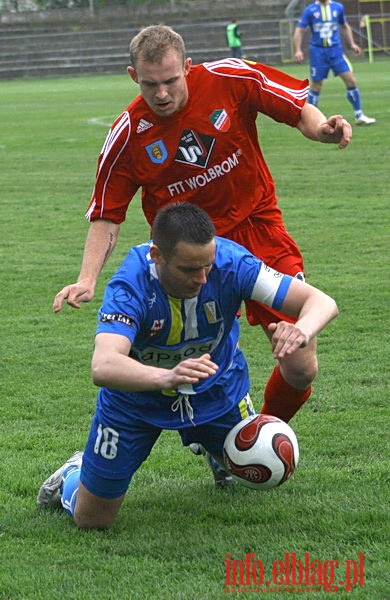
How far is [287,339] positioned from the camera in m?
4.10

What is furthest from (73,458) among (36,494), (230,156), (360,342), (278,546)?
(360,342)

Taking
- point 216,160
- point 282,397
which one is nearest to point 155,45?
point 216,160

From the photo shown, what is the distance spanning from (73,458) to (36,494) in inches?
9.0

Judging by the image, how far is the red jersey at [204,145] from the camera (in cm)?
546

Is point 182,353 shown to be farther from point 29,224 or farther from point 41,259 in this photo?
point 29,224

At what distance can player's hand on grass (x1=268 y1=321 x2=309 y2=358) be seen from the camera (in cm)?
409

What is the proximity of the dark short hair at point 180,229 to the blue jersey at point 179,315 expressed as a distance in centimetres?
22

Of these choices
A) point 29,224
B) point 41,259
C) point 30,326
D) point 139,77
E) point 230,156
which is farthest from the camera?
point 29,224

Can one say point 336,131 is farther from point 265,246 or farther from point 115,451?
point 115,451

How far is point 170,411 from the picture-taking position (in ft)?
15.6

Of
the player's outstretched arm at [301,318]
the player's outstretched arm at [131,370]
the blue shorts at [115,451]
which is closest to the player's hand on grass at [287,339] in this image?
the player's outstretched arm at [301,318]

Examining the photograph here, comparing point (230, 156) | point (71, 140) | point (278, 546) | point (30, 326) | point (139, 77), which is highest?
point (139, 77)

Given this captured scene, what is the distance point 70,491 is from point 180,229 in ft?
4.24

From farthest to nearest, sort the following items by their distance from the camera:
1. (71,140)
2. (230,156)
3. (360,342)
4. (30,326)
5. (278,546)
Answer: (71,140)
(30,326)
(360,342)
(230,156)
(278,546)
